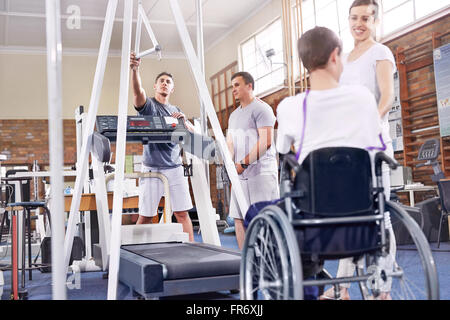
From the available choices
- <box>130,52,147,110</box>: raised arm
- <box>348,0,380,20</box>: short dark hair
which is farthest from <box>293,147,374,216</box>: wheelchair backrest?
<box>130,52,147,110</box>: raised arm

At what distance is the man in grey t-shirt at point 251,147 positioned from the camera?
3004 millimetres

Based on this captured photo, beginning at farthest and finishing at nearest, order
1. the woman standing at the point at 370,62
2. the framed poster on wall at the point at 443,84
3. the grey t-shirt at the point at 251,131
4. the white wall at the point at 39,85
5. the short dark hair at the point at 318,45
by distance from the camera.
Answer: the white wall at the point at 39,85 → the framed poster on wall at the point at 443,84 → the grey t-shirt at the point at 251,131 → the woman standing at the point at 370,62 → the short dark hair at the point at 318,45

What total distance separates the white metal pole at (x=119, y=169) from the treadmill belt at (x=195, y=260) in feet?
0.87

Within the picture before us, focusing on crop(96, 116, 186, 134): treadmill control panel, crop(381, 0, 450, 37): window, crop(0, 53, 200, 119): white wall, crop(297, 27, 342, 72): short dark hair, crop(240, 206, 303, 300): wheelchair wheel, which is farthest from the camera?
crop(0, 53, 200, 119): white wall

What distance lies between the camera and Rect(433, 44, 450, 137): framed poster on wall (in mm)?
5809

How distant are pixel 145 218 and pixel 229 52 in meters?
3.47

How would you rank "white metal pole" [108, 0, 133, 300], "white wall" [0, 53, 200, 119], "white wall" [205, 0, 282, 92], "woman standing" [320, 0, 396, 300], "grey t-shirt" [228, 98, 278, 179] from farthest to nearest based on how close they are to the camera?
"white wall" [205, 0, 282, 92] → "white wall" [0, 53, 200, 119] → "grey t-shirt" [228, 98, 278, 179] → "white metal pole" [108, 0, 133, 300] → "woman standing" [320, 0, 396, 300]

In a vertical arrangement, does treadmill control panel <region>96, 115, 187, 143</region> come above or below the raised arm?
below

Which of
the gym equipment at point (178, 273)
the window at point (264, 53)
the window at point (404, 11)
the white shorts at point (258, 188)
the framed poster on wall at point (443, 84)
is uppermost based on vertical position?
the window at point (404, 11)

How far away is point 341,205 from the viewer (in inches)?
67.0

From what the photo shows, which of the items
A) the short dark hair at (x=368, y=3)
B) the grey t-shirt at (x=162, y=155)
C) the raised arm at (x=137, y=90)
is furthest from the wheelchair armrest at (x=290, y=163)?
the grey t-shirt at (x=162, y=155)

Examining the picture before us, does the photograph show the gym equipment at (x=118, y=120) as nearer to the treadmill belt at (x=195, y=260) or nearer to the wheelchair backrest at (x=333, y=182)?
the treadmill belt at (x=195, y=260)

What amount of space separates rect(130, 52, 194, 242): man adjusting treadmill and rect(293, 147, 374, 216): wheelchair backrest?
2.26 m

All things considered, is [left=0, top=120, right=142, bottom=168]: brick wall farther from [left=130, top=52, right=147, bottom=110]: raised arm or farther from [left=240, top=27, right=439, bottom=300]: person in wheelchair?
[left=240, top=27, right=439, bottom=300]: person in wheelchair
